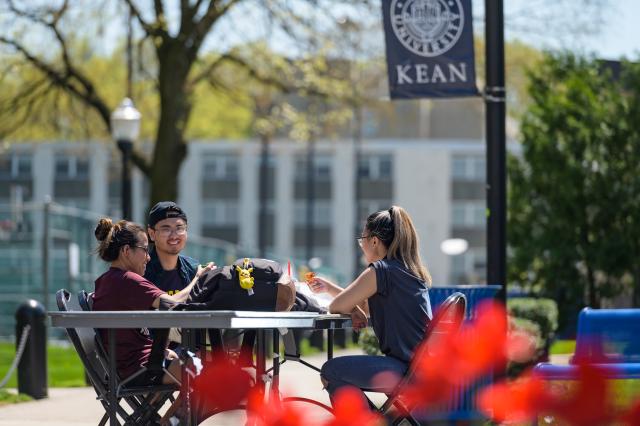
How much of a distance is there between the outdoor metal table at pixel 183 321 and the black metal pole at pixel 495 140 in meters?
3.68

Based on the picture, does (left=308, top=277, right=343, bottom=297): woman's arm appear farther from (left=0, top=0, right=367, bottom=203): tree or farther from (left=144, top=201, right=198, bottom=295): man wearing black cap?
(left=0, top=0, right=367, bottom=203): tree

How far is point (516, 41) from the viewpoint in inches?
1034

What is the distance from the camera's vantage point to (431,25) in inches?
382

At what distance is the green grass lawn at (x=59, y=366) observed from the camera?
16.3 m

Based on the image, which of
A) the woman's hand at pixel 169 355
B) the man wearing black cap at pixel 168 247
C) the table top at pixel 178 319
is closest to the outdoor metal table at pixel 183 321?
the table top at pixel 178 319

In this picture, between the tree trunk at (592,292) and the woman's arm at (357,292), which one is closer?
the woman's arm at (357,292)

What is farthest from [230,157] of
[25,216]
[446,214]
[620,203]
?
[620,203]

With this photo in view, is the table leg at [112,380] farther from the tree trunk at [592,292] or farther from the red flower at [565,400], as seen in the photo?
the tree trunk at [592,292]

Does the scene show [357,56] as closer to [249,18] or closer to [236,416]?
[249,18]

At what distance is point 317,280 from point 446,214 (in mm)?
74510

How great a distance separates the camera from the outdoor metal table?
5438mm

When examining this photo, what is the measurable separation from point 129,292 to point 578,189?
12.8 metres

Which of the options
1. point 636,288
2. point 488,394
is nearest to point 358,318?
point 488,394

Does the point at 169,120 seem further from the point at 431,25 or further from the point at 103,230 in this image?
the point at 103,230
